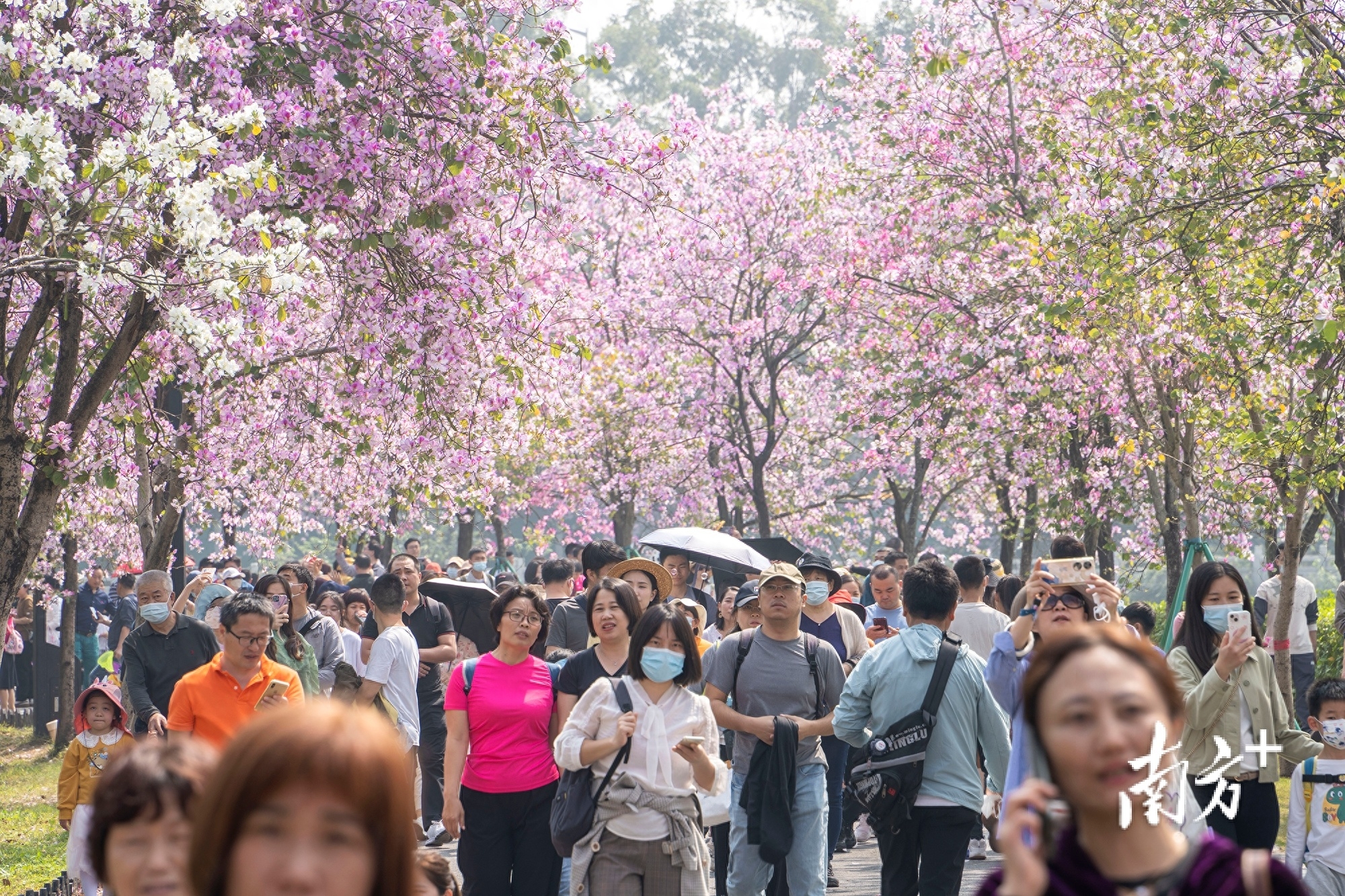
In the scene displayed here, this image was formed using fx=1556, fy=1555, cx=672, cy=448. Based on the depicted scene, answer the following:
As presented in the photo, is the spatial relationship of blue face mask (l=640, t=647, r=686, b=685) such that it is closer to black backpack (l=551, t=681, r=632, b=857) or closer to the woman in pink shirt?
black backpack (l=551, t=681, r=632, b=857)

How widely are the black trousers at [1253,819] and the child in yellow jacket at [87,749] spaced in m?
5.35

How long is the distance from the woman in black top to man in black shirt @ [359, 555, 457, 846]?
388 cm

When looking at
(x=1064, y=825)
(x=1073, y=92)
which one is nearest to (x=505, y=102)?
(x=1064, y=825)

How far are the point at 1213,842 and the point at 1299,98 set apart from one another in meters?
9.11

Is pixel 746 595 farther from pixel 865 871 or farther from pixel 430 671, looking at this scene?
pixel 430 671

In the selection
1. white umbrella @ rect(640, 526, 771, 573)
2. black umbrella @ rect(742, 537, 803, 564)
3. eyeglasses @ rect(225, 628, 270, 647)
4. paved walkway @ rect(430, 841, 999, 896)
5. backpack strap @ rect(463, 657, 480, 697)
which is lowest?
paved walkway @ rect(430, 841, 999, 896)

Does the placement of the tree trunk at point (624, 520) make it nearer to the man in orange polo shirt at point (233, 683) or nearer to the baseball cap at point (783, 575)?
Result: the baseball cap at point (783, 575)

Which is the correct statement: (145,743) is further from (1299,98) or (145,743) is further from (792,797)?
(1299,98)

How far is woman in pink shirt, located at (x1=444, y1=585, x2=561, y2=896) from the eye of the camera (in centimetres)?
745

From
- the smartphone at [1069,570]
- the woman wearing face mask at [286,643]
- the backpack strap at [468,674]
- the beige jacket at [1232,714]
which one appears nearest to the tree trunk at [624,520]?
the woman wearing face mask at [286,643]

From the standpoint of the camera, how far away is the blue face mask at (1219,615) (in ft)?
21.8

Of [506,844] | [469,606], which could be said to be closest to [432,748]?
[469,606]

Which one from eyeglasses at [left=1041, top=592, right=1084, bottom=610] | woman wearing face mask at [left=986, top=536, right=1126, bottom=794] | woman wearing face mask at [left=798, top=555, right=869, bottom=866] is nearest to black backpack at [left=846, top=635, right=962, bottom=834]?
woman wearing face mask at [left=986, top=536, right=1126, bottom=794]

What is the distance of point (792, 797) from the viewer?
25.0ft
